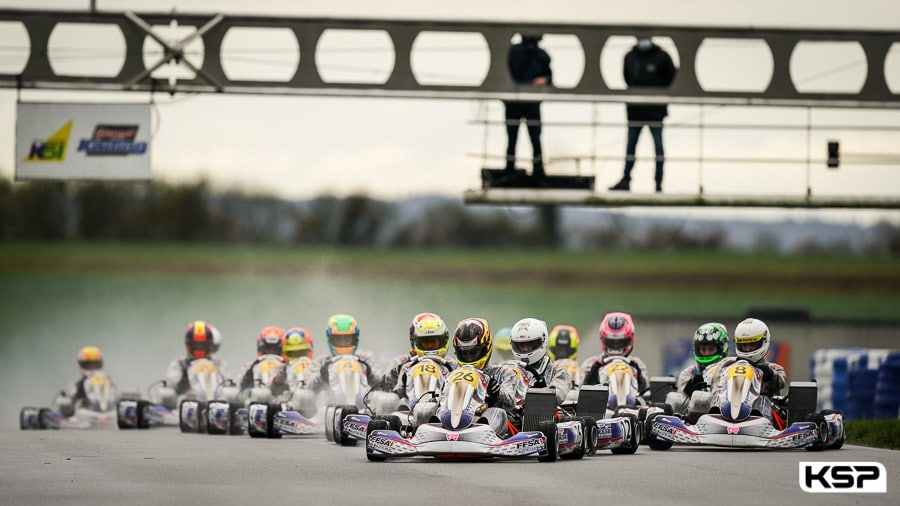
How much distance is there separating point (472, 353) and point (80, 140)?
9.02 meters

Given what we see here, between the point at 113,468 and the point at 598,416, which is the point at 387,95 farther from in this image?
the point at 113,468

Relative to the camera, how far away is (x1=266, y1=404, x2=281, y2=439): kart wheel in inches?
877

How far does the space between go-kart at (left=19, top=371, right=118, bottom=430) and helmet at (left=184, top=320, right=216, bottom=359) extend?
159 cm

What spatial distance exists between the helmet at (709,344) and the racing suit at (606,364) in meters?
0.67

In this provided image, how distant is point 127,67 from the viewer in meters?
23.7

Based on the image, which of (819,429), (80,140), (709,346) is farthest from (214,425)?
(819,429)

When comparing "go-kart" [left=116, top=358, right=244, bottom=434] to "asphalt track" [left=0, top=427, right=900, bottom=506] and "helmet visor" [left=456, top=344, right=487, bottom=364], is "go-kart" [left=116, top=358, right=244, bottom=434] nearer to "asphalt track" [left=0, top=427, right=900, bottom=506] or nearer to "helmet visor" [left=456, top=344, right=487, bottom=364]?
"asphalt track" [left=0, top=427, right=900, bottom=506]

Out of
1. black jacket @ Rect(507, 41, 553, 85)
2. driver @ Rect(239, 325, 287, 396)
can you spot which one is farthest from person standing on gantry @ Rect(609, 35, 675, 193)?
driver @ Rect(239, 325, 287, 396)

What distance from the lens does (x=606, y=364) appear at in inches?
857

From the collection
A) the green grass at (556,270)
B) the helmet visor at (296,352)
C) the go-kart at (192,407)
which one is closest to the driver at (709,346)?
the go-kart at (192,407)

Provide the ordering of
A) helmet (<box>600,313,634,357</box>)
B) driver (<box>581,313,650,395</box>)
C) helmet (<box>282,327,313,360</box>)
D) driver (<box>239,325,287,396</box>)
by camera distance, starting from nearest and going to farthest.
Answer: driver (<box>581,313,650,395</box>) → helmet (<box>600,313,634,357</box>) → driver (<box>239,325,287,396</box>) → helmet (<box>282,327,313,360</box>)

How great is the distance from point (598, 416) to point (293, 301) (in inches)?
936

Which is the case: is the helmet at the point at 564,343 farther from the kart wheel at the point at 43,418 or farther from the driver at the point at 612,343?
the kart wheel at the point at 43,418

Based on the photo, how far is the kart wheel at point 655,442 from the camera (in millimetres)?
19203
